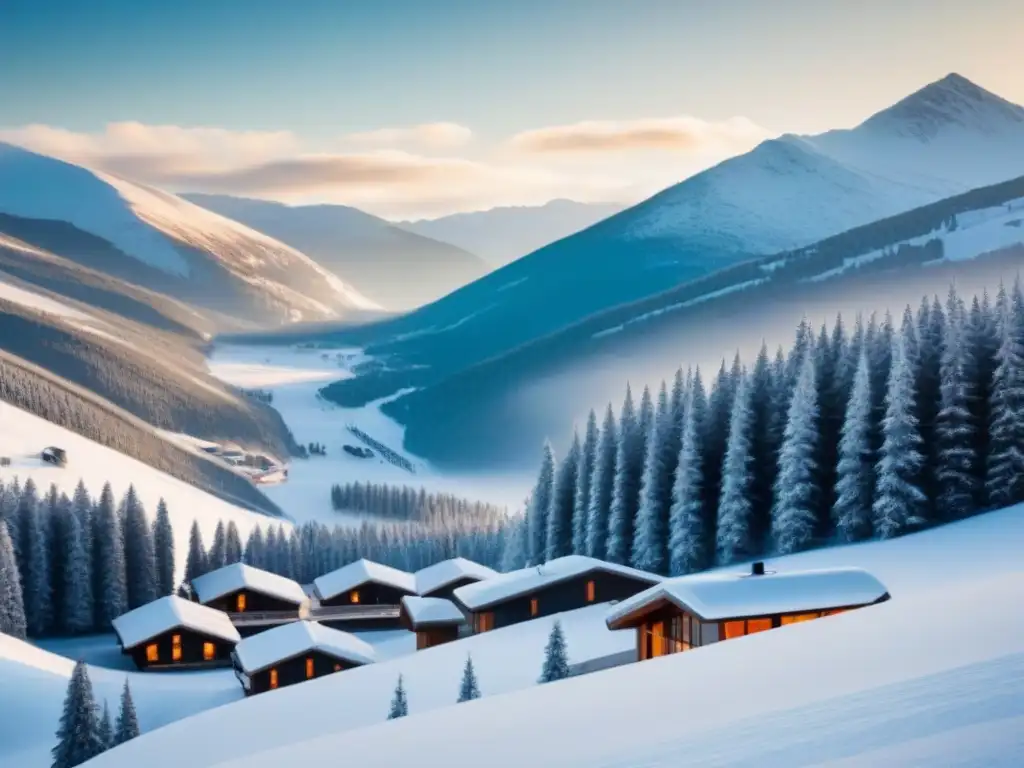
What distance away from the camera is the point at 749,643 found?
2078 centimetres

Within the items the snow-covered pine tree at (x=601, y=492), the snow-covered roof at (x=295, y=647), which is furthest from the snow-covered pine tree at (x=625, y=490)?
the snow-covered roof at (x=295, y=647)

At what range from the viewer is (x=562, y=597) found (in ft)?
159

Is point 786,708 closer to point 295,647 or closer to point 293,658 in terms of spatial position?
point 293,658

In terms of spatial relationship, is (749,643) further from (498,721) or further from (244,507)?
(244,507)

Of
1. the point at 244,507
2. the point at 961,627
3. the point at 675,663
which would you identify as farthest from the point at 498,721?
the point at 244,507

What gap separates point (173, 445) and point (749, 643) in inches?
6031

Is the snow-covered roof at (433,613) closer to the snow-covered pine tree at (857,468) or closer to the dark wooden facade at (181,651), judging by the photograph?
the dark wooden facade at (181,651)

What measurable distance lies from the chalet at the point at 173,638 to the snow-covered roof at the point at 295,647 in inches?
427

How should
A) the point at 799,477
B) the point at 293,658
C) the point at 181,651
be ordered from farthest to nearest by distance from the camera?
the point at 181,651 → the point at 799,477 → the point at 293,658

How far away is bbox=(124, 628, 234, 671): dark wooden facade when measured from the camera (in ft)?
201

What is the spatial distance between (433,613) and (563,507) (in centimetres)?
2095

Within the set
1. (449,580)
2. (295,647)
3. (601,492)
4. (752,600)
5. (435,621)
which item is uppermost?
(752,600)

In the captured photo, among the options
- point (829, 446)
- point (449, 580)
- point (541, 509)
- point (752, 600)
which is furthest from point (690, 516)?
point (752, 600)

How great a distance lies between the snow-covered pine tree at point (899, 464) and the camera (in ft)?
150
